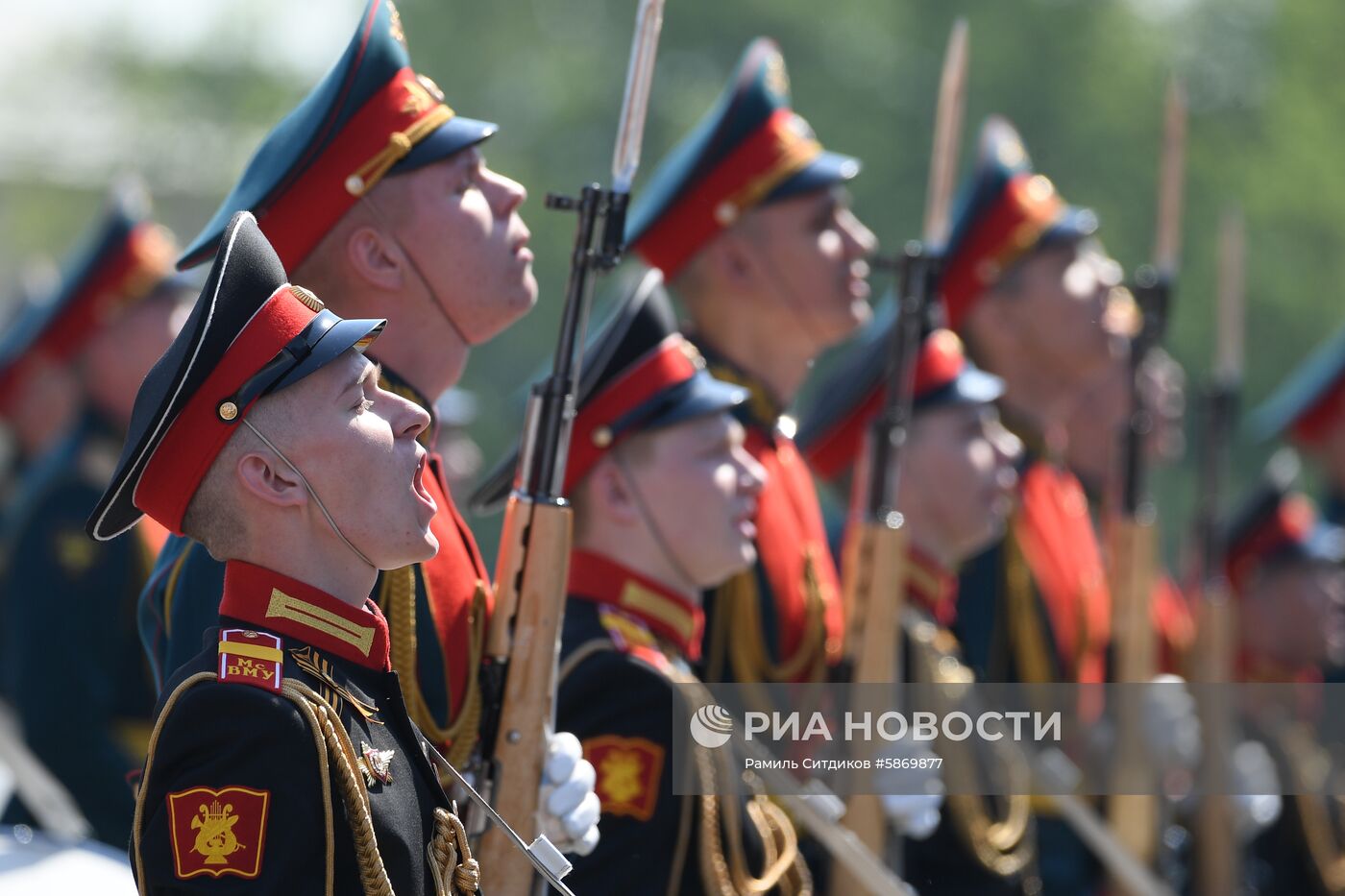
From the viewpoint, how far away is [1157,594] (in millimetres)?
9070

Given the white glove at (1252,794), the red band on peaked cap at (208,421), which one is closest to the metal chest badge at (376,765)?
the red band on peaked cap at (208,421)

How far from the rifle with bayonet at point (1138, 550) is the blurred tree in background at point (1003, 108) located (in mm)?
11209

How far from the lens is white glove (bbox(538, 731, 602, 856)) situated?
3.88 metres

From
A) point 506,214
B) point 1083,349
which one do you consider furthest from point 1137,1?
point 506,214

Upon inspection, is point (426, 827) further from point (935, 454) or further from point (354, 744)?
point (935, 454)

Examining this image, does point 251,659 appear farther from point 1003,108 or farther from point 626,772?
point 1003,108

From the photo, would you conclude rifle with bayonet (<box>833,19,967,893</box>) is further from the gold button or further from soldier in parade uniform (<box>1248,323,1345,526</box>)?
soldier in parade uniform (<box>1248,323,1345,526</box>)

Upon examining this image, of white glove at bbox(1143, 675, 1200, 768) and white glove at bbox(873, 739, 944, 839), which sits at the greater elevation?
white glove at bbox(1143, 675, 1200, 768)

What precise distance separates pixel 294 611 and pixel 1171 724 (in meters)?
5.04

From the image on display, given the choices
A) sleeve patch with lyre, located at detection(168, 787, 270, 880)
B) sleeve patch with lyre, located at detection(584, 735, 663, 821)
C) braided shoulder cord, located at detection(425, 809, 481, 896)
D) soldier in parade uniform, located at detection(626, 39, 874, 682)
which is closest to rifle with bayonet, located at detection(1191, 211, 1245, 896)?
soldier in parade uniform, located at detection(626, 39, 874, 682)

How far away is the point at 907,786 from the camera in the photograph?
5.36 m

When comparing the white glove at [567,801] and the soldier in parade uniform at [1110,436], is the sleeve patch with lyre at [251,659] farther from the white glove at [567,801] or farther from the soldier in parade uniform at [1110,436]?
the soldier in parade uniform at [1110,436]

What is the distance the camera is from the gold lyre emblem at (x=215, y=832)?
117 inches

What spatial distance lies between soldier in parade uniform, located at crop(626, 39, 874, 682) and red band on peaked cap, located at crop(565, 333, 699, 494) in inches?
36.2
